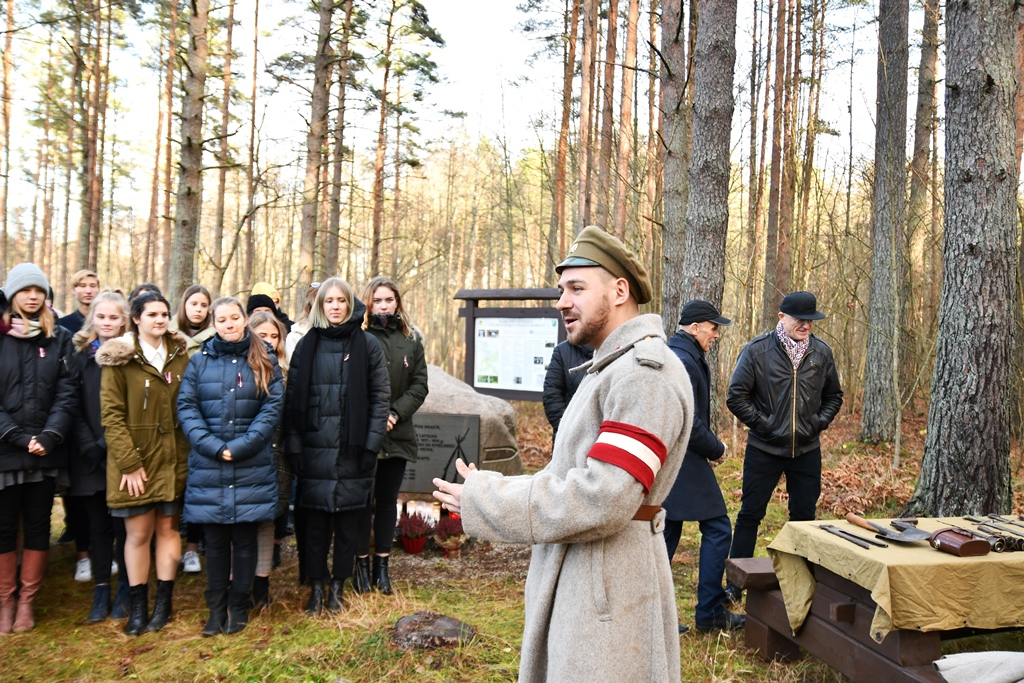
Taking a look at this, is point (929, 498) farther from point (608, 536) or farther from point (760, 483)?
point (608, 536)

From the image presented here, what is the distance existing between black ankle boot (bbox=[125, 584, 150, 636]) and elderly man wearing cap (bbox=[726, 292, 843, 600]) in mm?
3944

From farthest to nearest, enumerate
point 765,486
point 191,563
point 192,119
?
point 192,119 → point 191,563 → point 765,486

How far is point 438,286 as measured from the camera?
30.4 metres

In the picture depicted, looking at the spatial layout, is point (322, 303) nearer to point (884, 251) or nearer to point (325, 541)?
point (325, 541)

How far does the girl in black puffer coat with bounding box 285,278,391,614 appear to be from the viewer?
502 centimetres

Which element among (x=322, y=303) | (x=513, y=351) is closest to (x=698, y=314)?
(x=322, y=303)

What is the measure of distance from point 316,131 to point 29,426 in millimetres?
8609

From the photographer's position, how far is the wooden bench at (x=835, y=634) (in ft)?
11.1

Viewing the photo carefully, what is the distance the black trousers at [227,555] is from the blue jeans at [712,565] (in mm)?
2897

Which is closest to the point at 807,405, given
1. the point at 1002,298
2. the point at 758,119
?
the point at 1002,298

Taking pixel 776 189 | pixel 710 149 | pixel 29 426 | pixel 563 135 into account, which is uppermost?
pixel 563 135

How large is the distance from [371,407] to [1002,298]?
176 inches

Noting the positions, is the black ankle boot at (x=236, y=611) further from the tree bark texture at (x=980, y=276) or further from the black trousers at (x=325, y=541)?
the tree bark texture at (x=980, y=276)

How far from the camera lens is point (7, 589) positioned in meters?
4.84
